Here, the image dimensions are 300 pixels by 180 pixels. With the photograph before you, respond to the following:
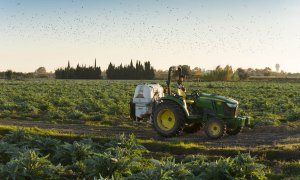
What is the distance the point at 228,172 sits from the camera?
26.4 feet

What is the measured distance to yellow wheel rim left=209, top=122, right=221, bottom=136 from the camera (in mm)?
12922

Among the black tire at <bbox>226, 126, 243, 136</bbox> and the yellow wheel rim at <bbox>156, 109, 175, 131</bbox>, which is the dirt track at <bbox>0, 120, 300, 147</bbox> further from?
the yellow wheel rim at <bbox>156, 109, 175, 131</bbox>

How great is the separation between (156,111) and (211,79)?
3222 inches

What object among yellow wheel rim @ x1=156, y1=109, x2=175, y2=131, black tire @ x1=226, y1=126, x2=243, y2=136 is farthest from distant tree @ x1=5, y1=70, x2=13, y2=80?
black tire @ x1=226, y1=126, x2=243, y2=136

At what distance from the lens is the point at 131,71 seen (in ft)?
340

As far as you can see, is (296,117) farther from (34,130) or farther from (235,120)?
(34,130)

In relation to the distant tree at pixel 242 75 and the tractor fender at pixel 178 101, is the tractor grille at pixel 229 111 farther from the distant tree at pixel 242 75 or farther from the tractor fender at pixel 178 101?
the distant tree at pixel 242 75

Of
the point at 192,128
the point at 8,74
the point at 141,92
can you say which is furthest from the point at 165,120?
the point at 8,74

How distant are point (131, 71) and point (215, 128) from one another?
9117 cm

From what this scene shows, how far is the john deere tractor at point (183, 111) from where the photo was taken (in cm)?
1309

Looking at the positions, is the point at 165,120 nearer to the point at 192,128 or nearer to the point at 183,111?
the point at 183,111

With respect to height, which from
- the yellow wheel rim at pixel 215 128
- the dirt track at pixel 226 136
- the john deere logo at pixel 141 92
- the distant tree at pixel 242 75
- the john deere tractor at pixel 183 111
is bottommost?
the dirt track at pixel 226 136

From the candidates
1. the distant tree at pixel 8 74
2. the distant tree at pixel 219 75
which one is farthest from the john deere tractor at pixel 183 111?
the distant tree at pixel 8 74

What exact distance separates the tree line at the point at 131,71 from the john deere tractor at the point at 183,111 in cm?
8795
